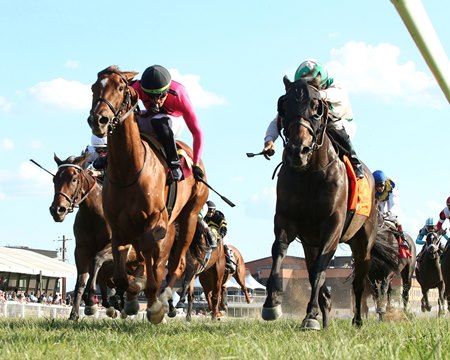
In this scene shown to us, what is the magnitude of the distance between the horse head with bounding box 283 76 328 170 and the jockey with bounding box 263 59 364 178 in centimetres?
41

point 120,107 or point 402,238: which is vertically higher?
point 120,107

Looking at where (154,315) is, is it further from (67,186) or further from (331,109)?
(67,186)

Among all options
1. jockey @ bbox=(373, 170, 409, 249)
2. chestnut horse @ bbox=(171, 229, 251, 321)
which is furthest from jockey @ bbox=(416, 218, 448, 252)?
jockey @ bbox=(373, 170, 409, 249)

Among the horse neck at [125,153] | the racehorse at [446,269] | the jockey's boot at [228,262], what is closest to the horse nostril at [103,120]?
the horse neck at [125,153]

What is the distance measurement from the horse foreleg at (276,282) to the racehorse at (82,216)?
15.7ft

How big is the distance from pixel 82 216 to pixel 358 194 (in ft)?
16.4

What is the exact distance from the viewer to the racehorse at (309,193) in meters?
7.08

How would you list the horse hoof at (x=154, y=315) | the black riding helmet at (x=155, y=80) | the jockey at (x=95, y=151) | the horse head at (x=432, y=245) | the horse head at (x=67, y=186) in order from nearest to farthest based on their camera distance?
the horse hoof at (x=154, y=315) → the black riding helmet at (x=155, y=80) → the horse head at (x=67, y=186) → the jockey at (x=95, y=151) → the horse head at (x=432, y=245)

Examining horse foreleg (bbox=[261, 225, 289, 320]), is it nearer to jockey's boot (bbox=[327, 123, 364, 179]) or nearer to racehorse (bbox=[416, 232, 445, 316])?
jockey's boot (bbox=[327, 123, 364, 179])

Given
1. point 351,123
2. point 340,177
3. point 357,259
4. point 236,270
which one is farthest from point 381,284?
point 236,270

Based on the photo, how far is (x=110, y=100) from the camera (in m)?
7.67

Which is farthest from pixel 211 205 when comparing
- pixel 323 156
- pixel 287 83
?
pixel 287 83

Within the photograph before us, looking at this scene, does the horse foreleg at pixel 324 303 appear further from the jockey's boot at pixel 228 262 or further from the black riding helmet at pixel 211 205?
the jockey's boot at pixel 228 262

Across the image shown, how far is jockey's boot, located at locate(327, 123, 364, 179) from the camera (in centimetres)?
849
